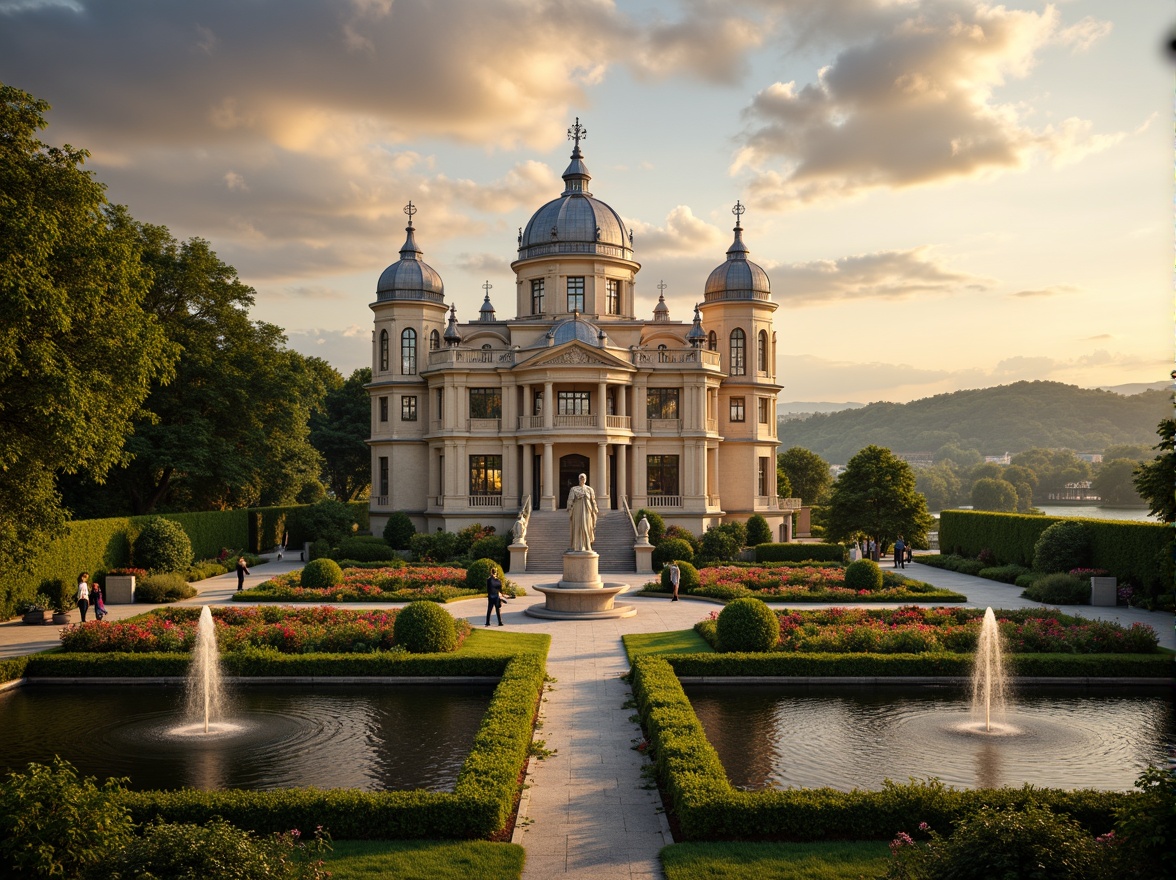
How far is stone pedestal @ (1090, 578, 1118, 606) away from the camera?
34.7m

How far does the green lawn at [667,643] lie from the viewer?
961 inches

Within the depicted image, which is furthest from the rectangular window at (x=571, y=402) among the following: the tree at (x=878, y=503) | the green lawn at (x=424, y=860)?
the green lawn at (x=424, y=860)

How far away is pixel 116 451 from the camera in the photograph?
99.5 feet

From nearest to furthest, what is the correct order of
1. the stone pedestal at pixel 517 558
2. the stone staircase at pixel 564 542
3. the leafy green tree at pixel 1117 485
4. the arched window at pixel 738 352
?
the stone pedestal at pixel 517 558 → the stone staircase at pixel 564 542 → the arched window at pixel 738 352 → the leafy green tree at pixel 1117 485

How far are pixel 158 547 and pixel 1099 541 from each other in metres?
38.1

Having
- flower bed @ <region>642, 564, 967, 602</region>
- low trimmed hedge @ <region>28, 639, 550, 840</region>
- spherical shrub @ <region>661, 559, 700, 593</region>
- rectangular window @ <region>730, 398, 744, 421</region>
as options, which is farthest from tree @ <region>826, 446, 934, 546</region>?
low trimmed hedge @ <region>28, 639, 550, 840</region>

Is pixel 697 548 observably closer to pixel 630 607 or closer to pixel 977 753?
pixel 630 607

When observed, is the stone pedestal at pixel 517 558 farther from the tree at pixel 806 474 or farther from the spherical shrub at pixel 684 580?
the tree at pixel 806 474

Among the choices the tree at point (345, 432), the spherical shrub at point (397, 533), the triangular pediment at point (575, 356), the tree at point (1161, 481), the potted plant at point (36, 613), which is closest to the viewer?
the tree at point (1161, 481)

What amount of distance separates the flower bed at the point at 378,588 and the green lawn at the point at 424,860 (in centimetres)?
2074

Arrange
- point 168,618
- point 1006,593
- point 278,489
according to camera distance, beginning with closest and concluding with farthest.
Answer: point 168,618
point 1006,593
point 278,489

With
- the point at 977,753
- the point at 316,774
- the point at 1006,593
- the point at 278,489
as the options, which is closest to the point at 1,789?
the point at 316,774

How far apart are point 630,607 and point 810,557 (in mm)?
17185

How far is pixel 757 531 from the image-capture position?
173ft
